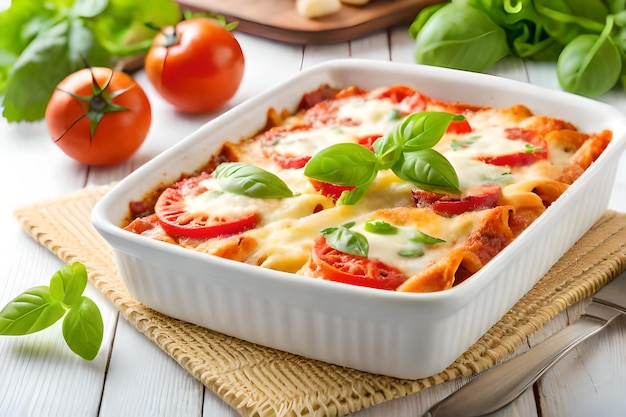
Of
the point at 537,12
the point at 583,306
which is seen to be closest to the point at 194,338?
the point at 583,306

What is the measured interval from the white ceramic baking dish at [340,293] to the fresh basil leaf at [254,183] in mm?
267

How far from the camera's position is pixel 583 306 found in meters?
2.55

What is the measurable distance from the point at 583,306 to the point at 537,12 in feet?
5.63

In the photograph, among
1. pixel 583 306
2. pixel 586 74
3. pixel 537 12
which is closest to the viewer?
pixel 583 306

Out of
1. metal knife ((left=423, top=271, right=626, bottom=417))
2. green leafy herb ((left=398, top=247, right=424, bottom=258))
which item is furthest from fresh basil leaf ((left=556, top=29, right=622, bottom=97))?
green leafy herb ((left=398, top=247, right=424, bottom=258))

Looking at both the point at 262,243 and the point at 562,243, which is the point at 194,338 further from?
the point at 562,243

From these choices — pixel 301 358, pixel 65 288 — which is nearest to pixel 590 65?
pixel 301 358

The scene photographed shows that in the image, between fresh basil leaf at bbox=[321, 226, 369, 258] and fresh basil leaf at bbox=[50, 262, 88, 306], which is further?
fresh basil leaf at bbox=[50, 262, 88, 306]

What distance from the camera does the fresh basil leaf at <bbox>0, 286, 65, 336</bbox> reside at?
7.94 ft

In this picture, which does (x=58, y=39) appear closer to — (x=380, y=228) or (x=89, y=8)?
(x=89, y=8)

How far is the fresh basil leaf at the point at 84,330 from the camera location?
238 cm

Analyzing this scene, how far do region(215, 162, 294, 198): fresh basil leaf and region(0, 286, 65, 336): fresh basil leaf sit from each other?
0.54 metres

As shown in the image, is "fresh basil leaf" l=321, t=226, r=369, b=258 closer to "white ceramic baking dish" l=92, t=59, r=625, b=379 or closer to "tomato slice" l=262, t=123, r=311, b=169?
"white ceramic baking dish" l=92, t=59, r=625, b=379

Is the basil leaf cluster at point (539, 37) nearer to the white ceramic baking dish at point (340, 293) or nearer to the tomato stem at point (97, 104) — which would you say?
the white ceramic baking dish at point (340, 293)
